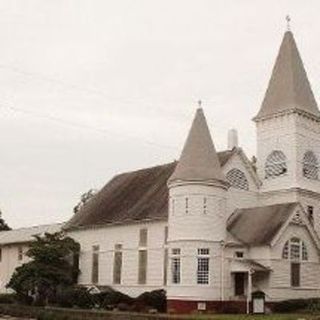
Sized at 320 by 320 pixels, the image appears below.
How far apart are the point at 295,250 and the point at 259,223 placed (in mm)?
2957

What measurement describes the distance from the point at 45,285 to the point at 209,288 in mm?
13111

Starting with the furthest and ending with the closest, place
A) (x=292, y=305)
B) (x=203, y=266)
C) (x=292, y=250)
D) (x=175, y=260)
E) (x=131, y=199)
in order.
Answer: (x=131, y=199) < (x=292, y=250) < (x=175, y=260) < (x=203, y=266) < (x=292, y=305)

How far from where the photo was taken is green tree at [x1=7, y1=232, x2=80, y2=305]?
52.5 m

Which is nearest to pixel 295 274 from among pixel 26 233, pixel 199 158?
pixel 199 158

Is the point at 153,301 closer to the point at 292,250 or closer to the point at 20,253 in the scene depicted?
the point at 292,250

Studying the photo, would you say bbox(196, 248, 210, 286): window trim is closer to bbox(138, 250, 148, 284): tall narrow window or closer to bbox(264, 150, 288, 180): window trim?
bbox(138, 250, 148, 284): tall narrow window

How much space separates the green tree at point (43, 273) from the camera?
5253cm

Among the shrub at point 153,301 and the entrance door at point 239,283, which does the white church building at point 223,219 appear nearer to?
the entrance door at point 239,283

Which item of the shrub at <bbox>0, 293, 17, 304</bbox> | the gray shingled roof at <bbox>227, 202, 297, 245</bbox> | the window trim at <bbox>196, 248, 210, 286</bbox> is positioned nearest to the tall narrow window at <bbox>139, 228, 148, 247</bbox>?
the gray shingled roof at <bbox>227, 202, 297, 245</bbox>

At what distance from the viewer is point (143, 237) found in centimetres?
5406

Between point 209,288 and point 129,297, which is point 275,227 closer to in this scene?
point 209,288

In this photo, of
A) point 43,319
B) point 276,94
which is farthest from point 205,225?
point 276,94

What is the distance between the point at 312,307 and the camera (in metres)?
44.7

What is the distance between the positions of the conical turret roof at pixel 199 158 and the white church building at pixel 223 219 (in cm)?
7
